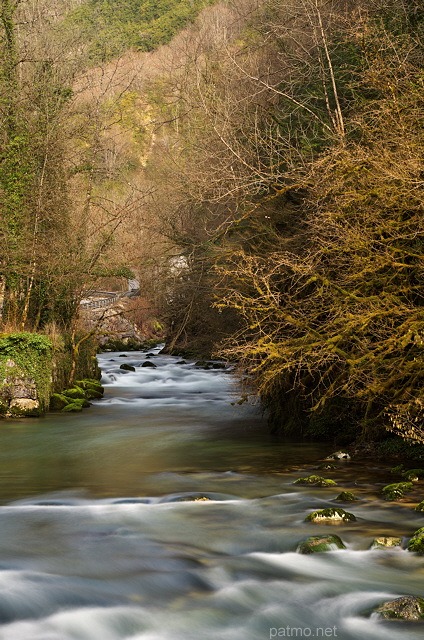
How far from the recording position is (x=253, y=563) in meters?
7.43

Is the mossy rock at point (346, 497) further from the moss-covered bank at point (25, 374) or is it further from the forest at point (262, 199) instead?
the moss-covered bank at point (25, 374)

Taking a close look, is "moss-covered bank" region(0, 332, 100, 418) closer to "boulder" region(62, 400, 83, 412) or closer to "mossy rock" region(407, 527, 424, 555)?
"boulder" region(62, 400, 83, 412)

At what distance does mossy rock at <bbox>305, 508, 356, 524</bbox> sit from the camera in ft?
27.6

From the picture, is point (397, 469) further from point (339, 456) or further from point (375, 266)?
point (375, 266)

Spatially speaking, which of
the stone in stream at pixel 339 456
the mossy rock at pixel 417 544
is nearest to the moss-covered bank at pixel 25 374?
the stone in stream at pixel 339 456

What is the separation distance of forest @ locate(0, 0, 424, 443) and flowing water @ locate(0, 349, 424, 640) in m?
1.54

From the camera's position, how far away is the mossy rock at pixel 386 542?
7.51 m

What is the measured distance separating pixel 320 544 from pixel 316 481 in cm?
273

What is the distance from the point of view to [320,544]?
24.8 feet

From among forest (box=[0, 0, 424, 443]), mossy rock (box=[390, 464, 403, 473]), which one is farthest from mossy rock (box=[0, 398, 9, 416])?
mossy rock (box=[390, 464, 403, 473])

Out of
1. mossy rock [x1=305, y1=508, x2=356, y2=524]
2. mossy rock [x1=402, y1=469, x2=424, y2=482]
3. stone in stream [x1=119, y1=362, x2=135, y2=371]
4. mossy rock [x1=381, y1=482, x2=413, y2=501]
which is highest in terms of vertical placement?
mossy rock [x1=305, y1=508, x2=356, y2=524]

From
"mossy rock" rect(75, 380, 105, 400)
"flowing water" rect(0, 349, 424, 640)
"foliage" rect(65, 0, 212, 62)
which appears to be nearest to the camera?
"flowing water" rect(0, 349, 424, 640)

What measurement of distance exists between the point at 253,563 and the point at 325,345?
419cm

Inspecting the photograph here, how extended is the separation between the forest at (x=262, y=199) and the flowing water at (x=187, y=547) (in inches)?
60.6
